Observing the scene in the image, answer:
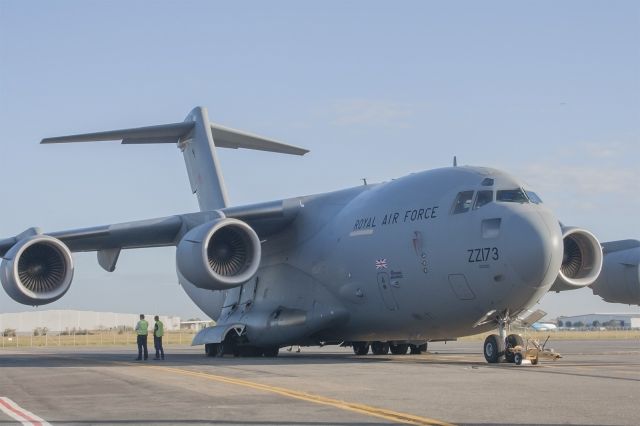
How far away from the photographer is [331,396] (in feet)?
37.3

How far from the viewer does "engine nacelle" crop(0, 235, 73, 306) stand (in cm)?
2100

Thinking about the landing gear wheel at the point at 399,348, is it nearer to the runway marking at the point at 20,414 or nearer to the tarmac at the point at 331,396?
the tarmac at the point at 331,396

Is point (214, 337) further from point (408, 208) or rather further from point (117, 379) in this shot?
point (117, 379)

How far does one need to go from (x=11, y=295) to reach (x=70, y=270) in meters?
1.37

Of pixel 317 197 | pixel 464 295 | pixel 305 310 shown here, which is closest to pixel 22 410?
pixel 464 295

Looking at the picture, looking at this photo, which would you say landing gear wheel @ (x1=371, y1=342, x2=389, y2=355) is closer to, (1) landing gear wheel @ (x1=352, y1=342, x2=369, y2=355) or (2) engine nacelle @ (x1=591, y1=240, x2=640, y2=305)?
(1) landing gear wheel @ (x1=352, y1=342, x2=369, y2=355)

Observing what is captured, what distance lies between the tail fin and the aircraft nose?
466 inches

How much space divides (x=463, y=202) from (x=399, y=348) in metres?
7.41

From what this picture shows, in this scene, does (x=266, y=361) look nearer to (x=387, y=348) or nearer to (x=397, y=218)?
(x=397, y=218)

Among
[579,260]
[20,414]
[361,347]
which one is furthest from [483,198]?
[20,414]

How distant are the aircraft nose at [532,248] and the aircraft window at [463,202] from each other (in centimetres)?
111

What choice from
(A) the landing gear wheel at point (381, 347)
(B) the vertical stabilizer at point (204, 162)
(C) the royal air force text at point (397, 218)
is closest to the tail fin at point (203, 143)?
(B) the vertical stabilizer at point (204, 162)

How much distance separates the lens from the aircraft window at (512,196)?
18.4 m

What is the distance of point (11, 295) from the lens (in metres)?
21.1
